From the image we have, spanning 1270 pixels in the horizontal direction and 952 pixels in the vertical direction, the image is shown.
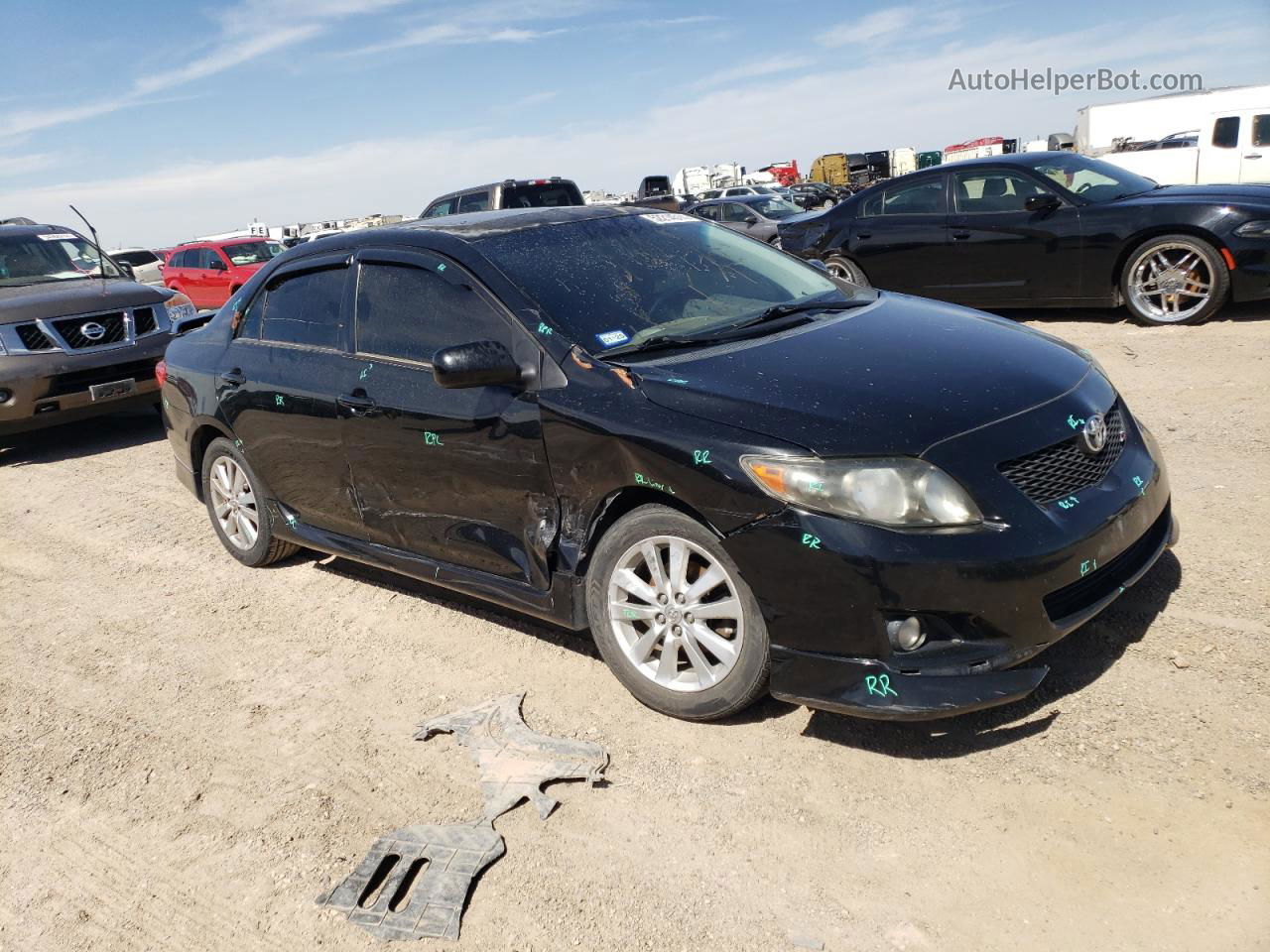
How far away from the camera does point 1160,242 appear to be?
338 inches

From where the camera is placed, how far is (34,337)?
8633 mm

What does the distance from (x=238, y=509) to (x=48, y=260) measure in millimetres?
6050

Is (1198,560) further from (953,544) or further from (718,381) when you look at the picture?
(718,381)

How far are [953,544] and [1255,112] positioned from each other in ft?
64.2

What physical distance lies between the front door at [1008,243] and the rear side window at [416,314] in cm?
670

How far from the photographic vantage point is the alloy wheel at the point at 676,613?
329 centimetres

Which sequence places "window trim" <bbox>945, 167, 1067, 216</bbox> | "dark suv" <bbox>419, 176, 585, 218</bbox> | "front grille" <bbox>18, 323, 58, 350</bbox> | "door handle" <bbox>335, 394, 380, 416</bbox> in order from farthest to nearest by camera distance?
"dark suv" <bbox>419, 176, 585, 218</bbox> < "window trim" <bbox>945, 167, 1067, 216</bbox> < "front grille" <bbox>18, 323, 58, 350</bbox> < "door handle" <bbox>335, 394, 380, 416</bbox>

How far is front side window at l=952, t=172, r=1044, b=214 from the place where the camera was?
9.35 m

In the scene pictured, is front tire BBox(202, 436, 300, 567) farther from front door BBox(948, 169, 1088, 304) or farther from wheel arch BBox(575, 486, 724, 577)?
front door BBox(948, 169, 1088, 304)

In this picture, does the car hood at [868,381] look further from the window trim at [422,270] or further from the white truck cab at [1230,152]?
the white truck cab at [1230,152]

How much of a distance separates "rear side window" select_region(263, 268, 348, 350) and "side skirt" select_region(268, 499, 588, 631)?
855mm

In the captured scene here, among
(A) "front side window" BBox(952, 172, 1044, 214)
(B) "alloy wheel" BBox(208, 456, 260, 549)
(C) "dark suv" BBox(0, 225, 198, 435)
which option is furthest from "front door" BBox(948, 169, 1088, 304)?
(C) "dark suv" BBox(0, 225, 198, 435)

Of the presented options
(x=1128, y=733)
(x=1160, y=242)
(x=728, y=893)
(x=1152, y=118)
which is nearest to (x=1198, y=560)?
(x=1128, y=733)

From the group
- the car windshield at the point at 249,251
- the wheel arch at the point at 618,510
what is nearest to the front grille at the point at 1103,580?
the wheel arch at the point at 618,510
